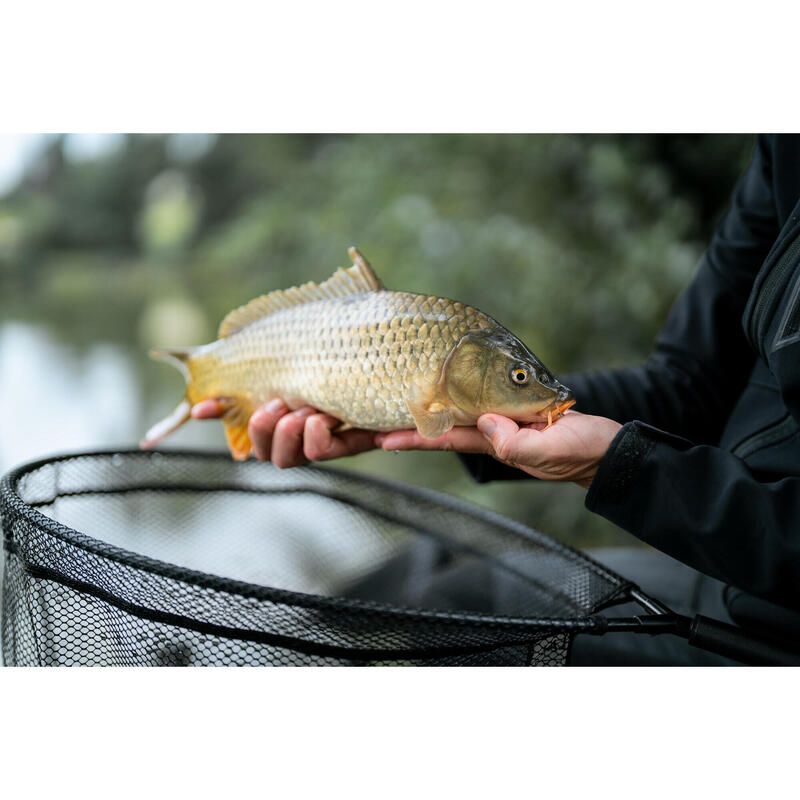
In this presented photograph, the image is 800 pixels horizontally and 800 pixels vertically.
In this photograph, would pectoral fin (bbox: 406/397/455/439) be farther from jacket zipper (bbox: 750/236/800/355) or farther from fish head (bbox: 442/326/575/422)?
jacket zipper (bbox: 750/236/800/355)

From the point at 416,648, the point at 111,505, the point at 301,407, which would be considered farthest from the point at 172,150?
the point at 416,648

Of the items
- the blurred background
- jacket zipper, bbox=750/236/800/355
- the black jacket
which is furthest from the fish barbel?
the blurred background

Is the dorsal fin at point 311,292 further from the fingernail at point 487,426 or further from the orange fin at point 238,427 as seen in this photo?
the fingernail at point 487,426

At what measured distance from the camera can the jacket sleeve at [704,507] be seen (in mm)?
704

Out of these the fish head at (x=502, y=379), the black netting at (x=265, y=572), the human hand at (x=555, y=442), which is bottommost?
the black netting at (x=265, y=572)

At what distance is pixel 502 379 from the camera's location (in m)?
0.74

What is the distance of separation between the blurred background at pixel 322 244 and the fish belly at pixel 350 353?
2.98 feet

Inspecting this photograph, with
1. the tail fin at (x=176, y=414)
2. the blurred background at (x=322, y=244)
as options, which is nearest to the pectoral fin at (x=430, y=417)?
the tail fin at (x=176, y=414)

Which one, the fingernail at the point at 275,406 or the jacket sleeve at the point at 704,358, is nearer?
the fingernail at the point at 275,406

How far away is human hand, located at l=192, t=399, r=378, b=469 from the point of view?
0.89 meters

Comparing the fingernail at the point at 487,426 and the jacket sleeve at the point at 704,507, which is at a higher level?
the fingernail at the point at 487,426

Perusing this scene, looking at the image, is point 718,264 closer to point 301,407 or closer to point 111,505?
point 301,407

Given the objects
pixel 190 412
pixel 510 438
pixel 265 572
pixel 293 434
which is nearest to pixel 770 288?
pixel 510 438

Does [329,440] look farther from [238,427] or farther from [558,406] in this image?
[558,406]
